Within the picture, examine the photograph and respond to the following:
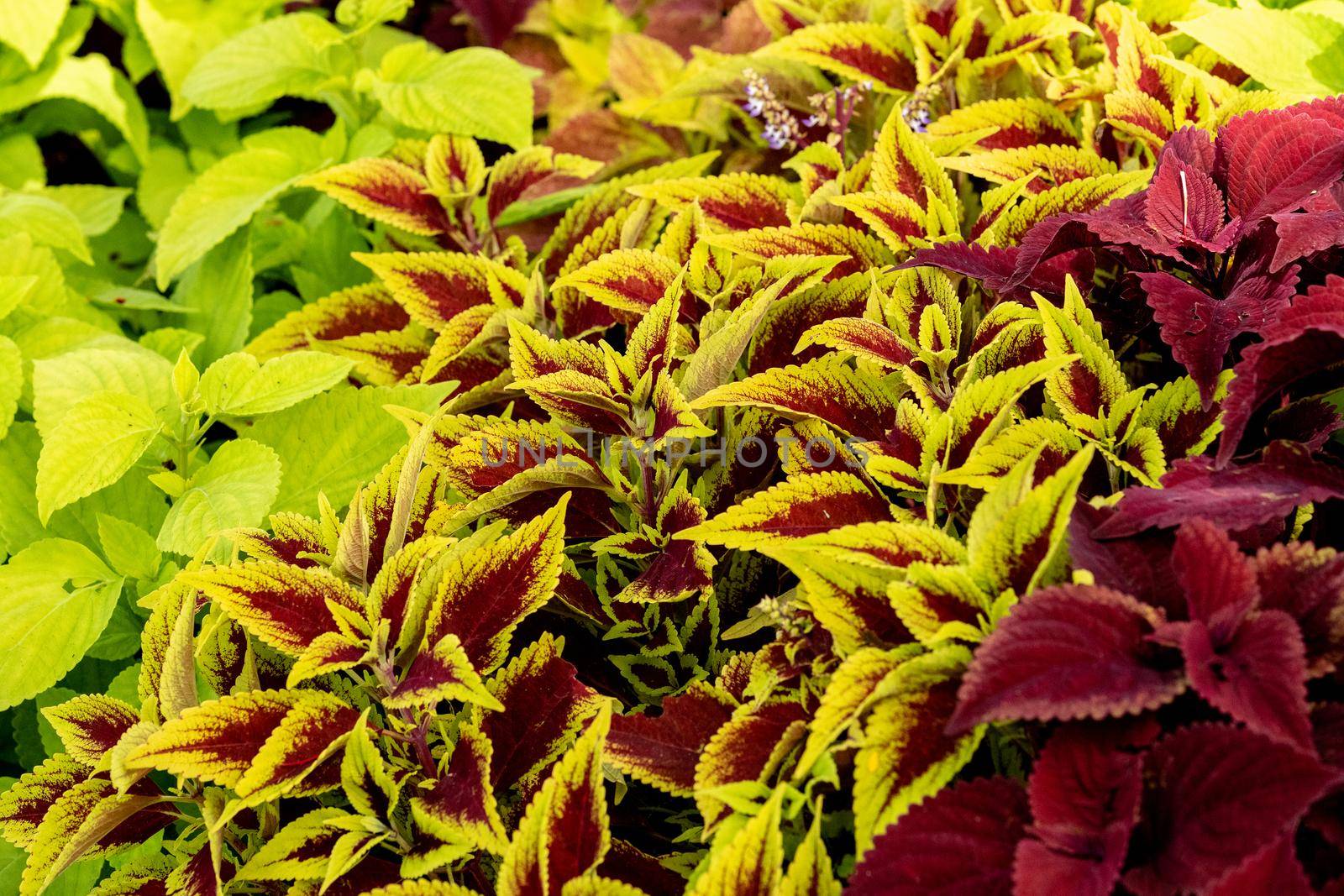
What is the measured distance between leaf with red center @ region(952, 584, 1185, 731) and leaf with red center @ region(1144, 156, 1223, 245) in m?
0.39

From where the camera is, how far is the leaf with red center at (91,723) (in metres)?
0.96

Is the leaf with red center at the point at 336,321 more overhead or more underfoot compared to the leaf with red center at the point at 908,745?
more underfoot

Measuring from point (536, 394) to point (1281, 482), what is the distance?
0.58m

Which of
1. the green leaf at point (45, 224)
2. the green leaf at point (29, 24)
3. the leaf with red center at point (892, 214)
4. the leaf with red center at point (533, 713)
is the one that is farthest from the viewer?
the green leaf at point (29, 24)

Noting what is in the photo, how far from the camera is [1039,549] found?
2.45 feet

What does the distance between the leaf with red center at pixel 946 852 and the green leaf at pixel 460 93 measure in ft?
4.05

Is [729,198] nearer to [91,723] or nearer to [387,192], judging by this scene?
[387,192]

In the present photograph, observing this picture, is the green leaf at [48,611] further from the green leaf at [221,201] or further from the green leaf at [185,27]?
the green leaf at [185,27]

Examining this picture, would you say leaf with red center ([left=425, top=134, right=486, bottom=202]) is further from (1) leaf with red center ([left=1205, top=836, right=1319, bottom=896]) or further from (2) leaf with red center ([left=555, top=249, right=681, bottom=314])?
(1) leaf with red center ([left=1205, top=836, right=1319, bottom=896])

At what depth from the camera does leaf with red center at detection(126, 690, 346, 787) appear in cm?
83

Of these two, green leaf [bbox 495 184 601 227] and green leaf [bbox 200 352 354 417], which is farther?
green leaf [bbox 495 184 601 227]

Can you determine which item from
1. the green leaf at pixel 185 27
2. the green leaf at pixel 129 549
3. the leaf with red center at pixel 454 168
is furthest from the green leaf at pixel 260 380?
the green leaf at pixel 185 27

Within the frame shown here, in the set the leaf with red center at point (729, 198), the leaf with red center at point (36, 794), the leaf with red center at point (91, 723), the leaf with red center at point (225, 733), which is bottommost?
the leaf with red center at point (36, 794)

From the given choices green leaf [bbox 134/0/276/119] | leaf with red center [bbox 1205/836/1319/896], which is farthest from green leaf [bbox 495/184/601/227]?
leaf with red center [bbox 1205/836/1319/896]
